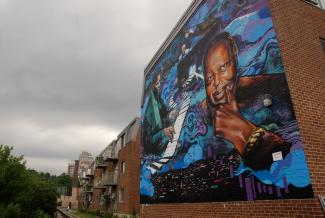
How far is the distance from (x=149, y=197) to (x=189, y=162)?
4.57 metres

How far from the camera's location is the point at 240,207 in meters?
7.88

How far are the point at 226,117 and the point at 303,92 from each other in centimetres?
260

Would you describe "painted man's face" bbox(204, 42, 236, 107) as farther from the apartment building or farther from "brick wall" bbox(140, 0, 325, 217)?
the apartment building

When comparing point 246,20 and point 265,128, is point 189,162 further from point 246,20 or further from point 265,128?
point 246,20

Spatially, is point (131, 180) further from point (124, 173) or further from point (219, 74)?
point (219, 74)

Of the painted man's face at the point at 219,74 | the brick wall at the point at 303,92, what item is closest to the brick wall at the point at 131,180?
the brick wall at the point at 303,92

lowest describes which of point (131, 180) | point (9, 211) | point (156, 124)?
point (9, 211)

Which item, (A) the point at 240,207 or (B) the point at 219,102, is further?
(B) the point at 219,102

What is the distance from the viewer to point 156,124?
15.0 metres

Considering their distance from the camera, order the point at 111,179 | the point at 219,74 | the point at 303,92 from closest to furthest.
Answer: the point at 303,92 < the point at 219,74 < the point at 111,179

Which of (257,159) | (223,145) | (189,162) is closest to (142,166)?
(189,162)

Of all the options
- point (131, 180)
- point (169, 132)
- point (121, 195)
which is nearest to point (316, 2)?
point (169, 132)

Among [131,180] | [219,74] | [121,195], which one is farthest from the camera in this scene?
[121,195]

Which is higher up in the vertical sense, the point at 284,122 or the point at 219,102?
the point at 219,102
